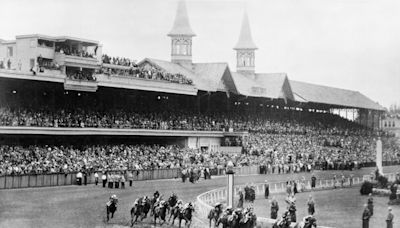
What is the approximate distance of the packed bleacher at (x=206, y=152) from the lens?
35750mm

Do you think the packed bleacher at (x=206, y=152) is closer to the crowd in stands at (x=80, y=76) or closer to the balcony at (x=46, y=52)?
the crowd in stands at (x=80, y=76)

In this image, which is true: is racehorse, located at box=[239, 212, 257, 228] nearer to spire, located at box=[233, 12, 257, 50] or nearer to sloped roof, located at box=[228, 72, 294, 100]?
sloped roof, located at box=[228, 72, 294, 100]

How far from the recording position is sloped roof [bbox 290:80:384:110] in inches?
2640

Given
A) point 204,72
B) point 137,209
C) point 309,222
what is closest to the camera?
point 309,222

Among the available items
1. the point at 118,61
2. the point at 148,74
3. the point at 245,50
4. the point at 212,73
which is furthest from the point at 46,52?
the point at 245,50

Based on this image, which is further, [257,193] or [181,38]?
[181,38]

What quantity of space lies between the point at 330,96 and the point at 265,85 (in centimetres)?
1025

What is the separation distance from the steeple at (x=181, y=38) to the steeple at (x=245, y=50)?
11954 millimetres

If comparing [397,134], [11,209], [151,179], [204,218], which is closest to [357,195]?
[151,179]

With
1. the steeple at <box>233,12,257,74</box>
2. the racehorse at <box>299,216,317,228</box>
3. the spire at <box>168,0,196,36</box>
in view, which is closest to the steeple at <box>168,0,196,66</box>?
the spire at <box>168,0,196,36</box>

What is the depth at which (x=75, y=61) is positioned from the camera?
41531 millimetres

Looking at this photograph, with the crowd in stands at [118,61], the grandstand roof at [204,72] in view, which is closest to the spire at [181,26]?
the grandstand roof at [204,72]

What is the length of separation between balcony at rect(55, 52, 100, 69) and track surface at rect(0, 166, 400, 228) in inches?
369

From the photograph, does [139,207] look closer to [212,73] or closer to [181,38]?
[212,73]
